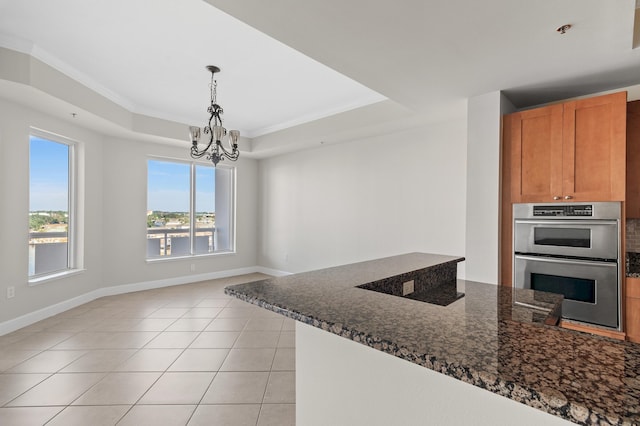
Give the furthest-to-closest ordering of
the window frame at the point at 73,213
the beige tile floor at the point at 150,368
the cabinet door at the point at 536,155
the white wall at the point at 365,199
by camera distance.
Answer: the window frame at the point at 73,213 < the white wall at the point at 365,199 < the cabinet door at the point at 536,155 < the beige tile floor at the point at 150,368

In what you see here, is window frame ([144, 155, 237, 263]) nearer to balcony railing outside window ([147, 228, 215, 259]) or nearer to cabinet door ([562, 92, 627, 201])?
balcony railing outside window ([147, 228, 215, 259])

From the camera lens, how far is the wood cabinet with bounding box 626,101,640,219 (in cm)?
262

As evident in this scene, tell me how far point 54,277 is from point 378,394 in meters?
4.64

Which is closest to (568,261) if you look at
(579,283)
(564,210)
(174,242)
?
(579,283)

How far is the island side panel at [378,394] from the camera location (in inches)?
27.7

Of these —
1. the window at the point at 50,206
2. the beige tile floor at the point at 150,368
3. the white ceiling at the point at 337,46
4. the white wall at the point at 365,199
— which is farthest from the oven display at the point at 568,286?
the window at the point at 50,206

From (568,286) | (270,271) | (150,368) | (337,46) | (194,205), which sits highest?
(337,46)

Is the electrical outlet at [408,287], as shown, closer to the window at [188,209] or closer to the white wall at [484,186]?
the white wall at [484,186]

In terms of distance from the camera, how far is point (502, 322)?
3.00ft

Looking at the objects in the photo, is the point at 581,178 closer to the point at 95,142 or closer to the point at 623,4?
the point at 623,4

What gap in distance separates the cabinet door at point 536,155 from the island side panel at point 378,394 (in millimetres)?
2565

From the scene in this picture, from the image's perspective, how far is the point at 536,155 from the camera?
2770 mm

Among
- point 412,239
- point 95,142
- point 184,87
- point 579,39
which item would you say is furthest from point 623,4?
point 95,142

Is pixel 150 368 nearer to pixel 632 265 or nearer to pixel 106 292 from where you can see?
pixel 106 292
